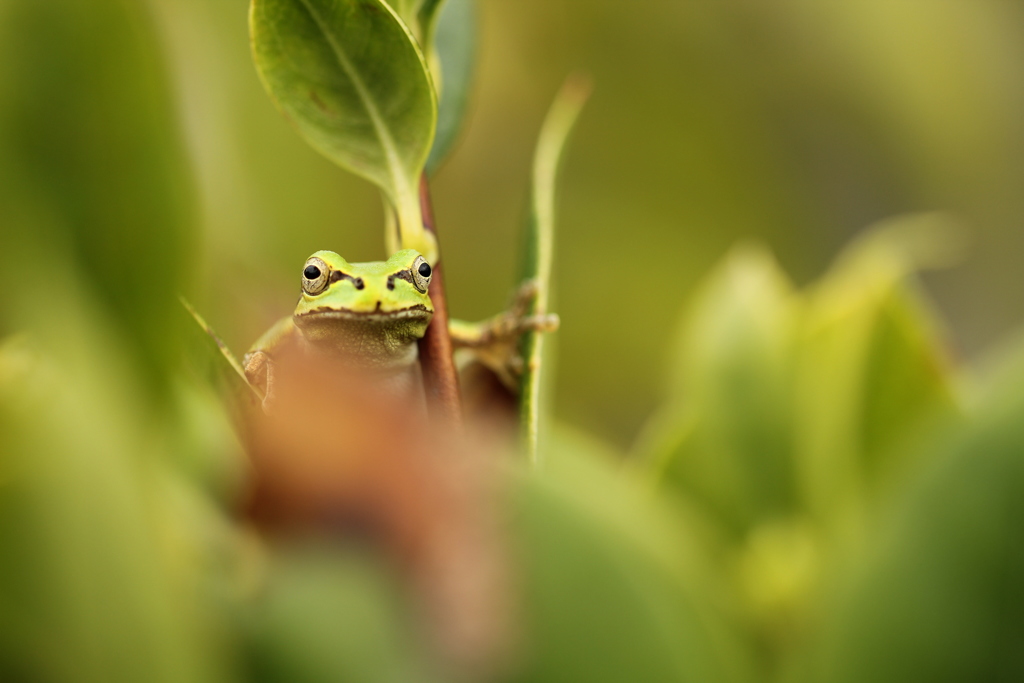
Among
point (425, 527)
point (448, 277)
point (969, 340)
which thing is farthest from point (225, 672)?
point (969, 340)

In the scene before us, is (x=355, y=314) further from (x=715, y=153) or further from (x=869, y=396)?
(x=715, y=153)

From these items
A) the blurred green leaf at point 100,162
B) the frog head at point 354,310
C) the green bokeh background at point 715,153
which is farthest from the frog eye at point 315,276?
the green bokeh background at point 715,153

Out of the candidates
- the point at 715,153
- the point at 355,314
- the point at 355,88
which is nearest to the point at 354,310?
the point at 355,314

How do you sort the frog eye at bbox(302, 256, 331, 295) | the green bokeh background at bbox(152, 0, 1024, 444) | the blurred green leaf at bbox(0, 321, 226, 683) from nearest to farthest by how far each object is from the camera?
the blurred green leaf at bbox(0, 321, 226, 683), the frog eye at bbox(302, 256, 331, 295), the green bokeh background at bbox(152, 0, 1024, 444)

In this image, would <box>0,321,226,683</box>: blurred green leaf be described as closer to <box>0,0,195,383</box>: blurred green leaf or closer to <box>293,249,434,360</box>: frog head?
<box>0,0,195,383</box>: blurred green leaf

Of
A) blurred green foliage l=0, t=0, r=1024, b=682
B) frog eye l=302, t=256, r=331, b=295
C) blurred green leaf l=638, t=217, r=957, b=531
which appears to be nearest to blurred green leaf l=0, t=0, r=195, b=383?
blurred green foliage l=0, t=0, r=1024, b=682

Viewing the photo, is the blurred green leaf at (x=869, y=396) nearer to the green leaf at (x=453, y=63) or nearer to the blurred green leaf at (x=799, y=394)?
the blurred green leaf at (x=799, y=394)

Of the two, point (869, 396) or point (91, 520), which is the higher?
point (869, 396)
